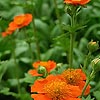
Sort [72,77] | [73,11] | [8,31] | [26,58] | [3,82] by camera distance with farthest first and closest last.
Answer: [26,58] < [3,82] < [8,31] < [73,11] < [72,77]

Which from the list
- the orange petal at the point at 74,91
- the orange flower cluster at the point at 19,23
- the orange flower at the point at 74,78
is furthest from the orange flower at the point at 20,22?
the orange petal at the point at 74,91

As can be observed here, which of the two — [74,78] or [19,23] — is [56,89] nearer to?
[74,78]

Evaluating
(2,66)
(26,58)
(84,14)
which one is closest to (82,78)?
(2,66)

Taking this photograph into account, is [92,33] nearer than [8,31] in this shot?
No

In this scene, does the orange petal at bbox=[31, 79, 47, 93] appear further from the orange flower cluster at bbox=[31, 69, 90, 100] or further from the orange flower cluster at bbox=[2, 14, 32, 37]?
the orange flower cluster at bbox=[2, 14, 32, 37]

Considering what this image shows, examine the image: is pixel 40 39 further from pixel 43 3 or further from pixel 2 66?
pixel 2 66

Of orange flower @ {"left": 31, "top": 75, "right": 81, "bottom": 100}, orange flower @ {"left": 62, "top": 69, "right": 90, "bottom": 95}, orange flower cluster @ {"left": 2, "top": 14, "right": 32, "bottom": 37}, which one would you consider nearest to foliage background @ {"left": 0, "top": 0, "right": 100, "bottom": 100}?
orange flower cluster @ {"left": 2, "top": 14, "right": 32, "bottom": 37}

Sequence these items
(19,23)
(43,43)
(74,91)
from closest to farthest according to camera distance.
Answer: (74,91)
(19,23)
(43,43)

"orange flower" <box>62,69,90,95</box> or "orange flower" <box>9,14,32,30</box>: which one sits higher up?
"orange flower" <box>9,14,32,30</box>

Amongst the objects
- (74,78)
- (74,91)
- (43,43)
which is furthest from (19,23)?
(74,91)
